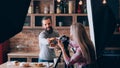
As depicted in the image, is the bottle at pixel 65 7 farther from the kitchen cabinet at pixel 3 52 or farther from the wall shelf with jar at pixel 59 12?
the kitchen cabinet at pixel 3 52

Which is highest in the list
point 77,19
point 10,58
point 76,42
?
point 77,19

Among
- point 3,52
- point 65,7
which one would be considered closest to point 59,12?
point 65,7

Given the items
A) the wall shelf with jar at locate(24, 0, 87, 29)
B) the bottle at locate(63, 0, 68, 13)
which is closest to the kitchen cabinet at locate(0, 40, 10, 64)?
the wall shelf with jar at locate(24, 0, 87, 29)

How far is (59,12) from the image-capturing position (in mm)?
5867

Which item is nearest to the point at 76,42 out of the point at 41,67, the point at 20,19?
the point at 41,67

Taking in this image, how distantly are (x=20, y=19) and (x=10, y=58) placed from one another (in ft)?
17.7

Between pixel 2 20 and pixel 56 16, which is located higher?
pixel 56 16

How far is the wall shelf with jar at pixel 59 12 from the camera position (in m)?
5.84

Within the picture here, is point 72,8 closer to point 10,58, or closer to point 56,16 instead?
point 56,16

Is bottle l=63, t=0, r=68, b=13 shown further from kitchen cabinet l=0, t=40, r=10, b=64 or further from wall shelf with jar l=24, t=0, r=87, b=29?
kitchen cabinet l=0, t=40, r=10, b=64

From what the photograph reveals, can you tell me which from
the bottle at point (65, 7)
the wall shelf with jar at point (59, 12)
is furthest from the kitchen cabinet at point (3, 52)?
the bottle at point (65, 7)

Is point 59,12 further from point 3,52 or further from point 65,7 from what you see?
point 3,52

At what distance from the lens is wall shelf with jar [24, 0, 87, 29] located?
584cm

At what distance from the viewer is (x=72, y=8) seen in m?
5.85
